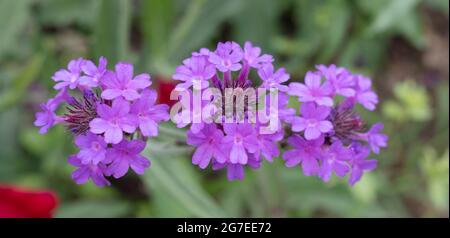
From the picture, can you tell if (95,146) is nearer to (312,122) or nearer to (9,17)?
Answer: (312,122)

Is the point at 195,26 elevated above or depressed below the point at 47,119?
above

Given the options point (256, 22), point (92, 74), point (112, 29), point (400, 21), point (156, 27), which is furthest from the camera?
point (256, 22)

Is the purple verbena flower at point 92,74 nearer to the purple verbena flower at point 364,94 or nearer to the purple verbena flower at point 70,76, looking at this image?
the purple verbena flower at point 70,76

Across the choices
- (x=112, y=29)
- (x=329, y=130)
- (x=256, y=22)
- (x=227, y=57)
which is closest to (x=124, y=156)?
(x=227, y=57)

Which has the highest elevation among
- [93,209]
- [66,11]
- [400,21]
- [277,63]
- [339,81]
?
[66,11]

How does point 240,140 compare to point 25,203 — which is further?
point 25,203

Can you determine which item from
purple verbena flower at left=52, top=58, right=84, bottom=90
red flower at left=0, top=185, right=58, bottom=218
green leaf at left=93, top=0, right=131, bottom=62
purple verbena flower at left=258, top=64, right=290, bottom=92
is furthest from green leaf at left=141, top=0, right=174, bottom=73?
purple verbena flower at left=258, top=64, right=290, bottom=92

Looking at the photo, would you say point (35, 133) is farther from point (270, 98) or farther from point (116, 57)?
point (270, 98)
